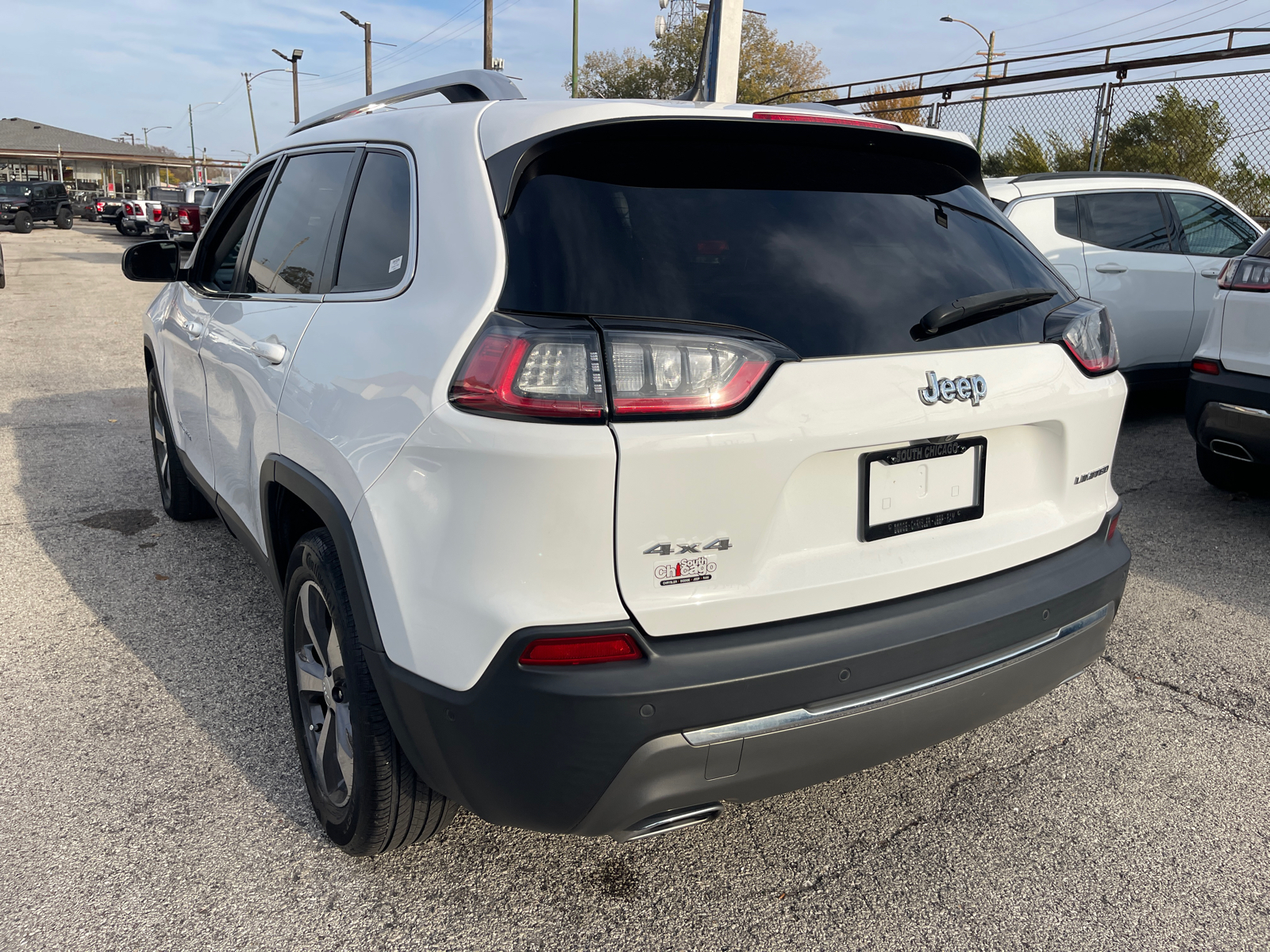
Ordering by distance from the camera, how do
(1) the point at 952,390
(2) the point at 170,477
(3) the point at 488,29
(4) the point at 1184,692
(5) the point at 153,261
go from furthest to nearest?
(3) the point at 488,29 < (2) the point at 170,477 < (5) the point at 153,261 < (4) the point at 1184,692 < (1) the point at 952,390

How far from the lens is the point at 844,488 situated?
1990 mm

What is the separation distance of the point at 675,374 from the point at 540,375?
→ 0.25 m

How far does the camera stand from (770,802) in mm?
2686

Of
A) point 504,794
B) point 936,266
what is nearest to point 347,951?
point 504,794

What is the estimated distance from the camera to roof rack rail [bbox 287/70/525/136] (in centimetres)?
261

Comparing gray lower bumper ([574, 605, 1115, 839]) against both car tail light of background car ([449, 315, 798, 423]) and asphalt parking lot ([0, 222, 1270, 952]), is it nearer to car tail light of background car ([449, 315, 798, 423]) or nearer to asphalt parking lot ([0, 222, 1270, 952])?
asphalt parking lot ([0, 222, 1270, 952])

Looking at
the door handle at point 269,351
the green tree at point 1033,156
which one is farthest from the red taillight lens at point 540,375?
the green tree at point 1033,156

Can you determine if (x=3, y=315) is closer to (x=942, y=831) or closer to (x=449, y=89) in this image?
(x=449, y=89)

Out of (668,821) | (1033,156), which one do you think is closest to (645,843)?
(668,821)

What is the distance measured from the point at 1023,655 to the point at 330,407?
1.69 m

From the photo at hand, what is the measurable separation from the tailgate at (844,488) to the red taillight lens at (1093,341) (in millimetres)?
50

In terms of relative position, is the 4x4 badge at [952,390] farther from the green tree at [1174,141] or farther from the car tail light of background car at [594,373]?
the green tree at [1174,141]

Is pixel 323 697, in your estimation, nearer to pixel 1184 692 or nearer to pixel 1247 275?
pixel 1184 692

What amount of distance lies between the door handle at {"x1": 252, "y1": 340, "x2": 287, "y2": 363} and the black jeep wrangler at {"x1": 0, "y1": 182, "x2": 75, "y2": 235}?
44.2 meters
